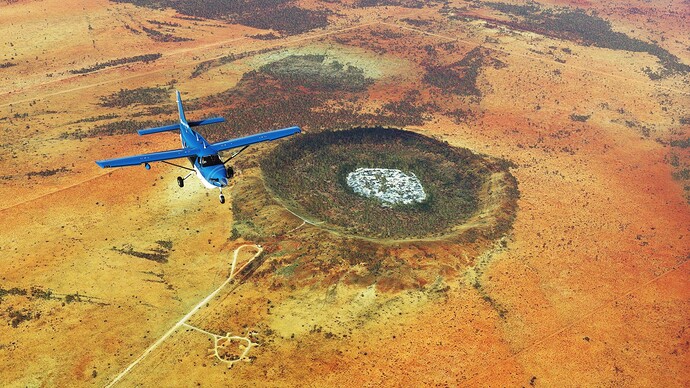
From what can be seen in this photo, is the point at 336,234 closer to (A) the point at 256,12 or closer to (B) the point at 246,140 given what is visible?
(B) the point at 246,140

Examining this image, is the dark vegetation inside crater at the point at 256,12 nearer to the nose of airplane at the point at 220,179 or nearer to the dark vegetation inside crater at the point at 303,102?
the dark vegetation inside crater at the point at 303,102

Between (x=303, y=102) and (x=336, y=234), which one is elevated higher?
(x=303, y=102)

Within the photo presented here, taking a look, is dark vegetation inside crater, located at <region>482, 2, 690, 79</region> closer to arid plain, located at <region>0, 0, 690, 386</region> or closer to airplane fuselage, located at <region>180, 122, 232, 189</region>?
arid plain, located at <region>0, 0, 690, 386</region>

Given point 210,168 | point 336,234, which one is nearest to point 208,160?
point 210,168

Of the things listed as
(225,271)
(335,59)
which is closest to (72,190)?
(225,271)

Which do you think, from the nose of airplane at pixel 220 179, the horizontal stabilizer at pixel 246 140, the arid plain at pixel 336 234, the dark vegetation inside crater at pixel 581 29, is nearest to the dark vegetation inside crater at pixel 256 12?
the arid plain at pixel 336 234

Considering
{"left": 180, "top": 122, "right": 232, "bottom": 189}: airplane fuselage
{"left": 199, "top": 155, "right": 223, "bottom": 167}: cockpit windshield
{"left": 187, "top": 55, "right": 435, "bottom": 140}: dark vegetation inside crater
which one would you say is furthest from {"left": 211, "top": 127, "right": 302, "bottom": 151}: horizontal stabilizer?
{"left": 187, "top": 55, "right": 435, "bottom": 140}: dark vegetation inside crater
